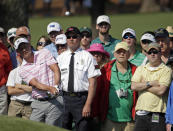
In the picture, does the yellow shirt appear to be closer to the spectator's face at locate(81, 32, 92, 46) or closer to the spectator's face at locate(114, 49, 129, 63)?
the spectator's face at locate(114, 49, 129, 63)

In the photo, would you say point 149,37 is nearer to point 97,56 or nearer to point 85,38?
point 97,56

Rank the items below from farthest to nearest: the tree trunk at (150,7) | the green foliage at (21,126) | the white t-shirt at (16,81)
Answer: the tree trunk at (150,7) < the white t-shirt at (16,81) < the green foliage at (21,126)

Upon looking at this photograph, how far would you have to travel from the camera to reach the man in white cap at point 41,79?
8.92 m

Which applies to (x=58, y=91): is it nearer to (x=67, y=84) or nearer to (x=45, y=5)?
(x=67, y=84)

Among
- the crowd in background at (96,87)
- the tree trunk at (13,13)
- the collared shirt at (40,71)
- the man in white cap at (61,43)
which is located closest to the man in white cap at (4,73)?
the crowd in background at (96,87)

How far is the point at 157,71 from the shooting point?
28.6 ft

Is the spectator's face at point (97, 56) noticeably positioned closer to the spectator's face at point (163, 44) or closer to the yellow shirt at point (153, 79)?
the spectator's face at point (163, 44)

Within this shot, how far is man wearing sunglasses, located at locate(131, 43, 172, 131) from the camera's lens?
8602 millimetres

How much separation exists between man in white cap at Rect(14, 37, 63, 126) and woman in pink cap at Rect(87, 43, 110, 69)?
42.8 inches

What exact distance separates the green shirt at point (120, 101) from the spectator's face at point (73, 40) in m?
0.79

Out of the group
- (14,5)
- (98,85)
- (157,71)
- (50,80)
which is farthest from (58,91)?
(14,5)


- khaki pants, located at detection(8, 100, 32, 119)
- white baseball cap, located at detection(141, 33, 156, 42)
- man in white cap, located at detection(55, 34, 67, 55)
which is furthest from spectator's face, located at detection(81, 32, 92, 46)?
khaki pants, located at detection(8, 100, 32, 119)

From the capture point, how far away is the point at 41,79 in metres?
8.93

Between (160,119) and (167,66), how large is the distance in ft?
2.77
